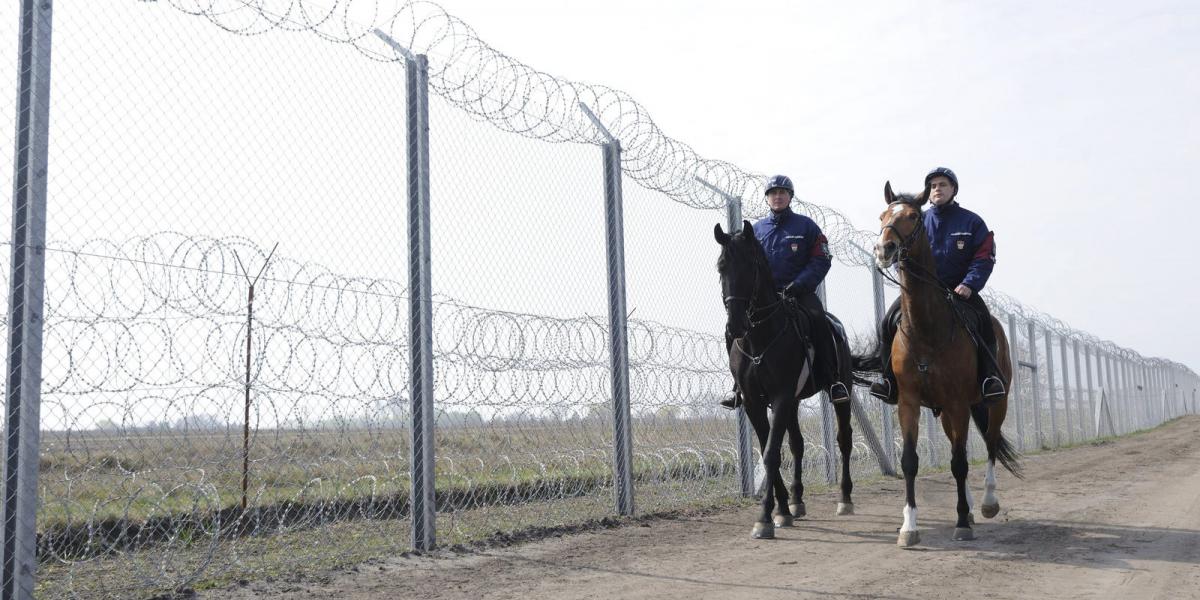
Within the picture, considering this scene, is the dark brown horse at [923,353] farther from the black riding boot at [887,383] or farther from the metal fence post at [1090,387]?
the metal fence post at [1090,387]

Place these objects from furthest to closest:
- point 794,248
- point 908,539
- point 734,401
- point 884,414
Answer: point 884,414 < point 794,248 < point 734,401 < point 908,539

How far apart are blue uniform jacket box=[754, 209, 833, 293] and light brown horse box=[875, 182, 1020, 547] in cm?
114

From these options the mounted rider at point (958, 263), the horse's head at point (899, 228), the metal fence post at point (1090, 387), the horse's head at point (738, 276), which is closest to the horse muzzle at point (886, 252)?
the horse's head at point (899, 228)

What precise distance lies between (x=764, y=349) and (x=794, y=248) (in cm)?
131

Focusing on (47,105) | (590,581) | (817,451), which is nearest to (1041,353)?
(817,451)

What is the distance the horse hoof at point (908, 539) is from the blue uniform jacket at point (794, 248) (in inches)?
94.3

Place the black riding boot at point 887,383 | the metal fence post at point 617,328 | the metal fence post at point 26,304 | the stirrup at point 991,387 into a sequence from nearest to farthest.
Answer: the metal fence post at point 26,304
the stirrup at point 991,387
the black riding boot at point 887,383
the metal fence post at point 617,328

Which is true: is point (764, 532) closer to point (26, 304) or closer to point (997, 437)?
point (997, 437)

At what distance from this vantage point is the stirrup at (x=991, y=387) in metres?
7.69

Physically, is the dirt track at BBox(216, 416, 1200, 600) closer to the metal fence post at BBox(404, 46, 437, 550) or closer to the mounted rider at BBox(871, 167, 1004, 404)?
the metal fence post at BBox(404, 46, 437, 550)

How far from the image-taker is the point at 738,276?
723 centimetres

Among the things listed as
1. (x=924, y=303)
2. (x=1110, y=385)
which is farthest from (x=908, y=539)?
(x=1110, y=385)

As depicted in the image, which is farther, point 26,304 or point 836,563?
point 836,563

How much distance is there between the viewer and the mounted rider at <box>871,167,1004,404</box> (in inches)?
310
